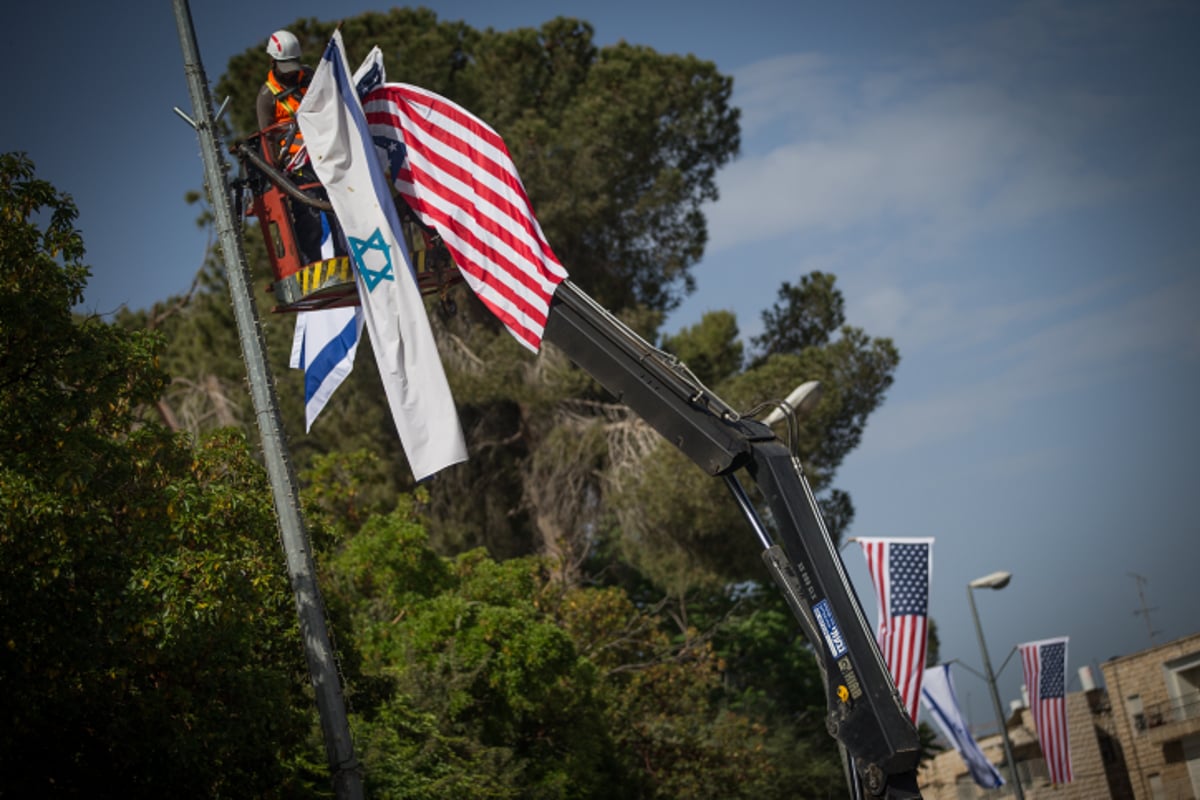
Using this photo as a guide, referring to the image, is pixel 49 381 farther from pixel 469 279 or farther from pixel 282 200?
pixel 469 279

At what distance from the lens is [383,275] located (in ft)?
31.9

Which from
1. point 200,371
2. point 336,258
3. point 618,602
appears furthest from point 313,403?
point 200,371

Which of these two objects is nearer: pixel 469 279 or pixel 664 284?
pixel 469 279

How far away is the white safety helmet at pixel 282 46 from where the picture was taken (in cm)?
1089

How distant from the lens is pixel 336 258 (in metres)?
10.3

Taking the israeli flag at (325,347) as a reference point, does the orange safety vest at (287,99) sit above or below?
above

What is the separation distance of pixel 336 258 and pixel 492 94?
28.5m

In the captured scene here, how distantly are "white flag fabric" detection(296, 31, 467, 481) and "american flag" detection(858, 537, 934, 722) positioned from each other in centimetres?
990

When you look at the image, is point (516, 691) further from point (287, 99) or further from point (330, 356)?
point (287, 99)

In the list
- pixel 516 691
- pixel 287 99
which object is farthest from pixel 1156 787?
pixel 287 99

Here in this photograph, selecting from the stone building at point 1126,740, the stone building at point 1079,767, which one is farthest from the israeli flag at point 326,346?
the stone building at point 1079,767

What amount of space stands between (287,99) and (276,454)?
11.2ft

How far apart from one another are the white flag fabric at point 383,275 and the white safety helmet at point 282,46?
84 centimetres

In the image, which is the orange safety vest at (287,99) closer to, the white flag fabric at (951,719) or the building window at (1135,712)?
the white flag fabric at (951,719)
